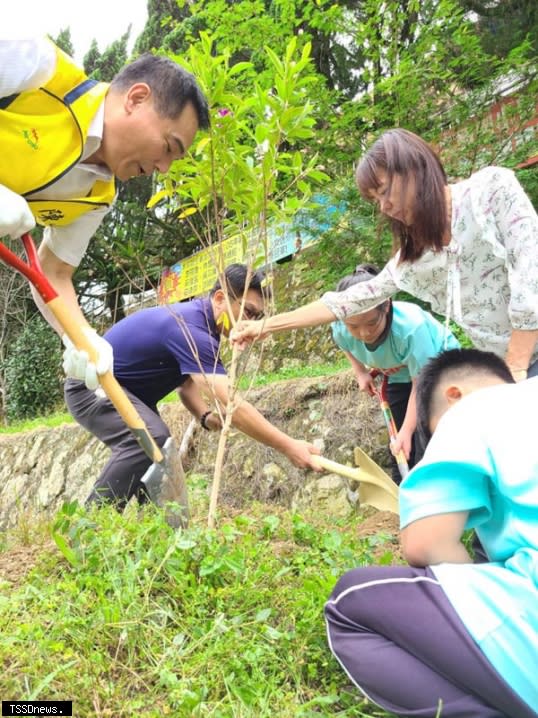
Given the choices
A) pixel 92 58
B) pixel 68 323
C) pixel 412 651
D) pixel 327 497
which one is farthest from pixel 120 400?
pixel 92 58

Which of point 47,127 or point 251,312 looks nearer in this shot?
point 47,127

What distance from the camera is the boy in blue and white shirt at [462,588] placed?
1.19 metres

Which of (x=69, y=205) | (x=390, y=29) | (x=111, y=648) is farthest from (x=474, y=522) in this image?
(x=390, y=29)

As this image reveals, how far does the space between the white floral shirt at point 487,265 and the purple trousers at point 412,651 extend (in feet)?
3.62

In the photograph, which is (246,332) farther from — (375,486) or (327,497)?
(327,497)

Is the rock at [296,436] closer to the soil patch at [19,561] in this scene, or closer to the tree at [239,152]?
the soil patch at [19,561]

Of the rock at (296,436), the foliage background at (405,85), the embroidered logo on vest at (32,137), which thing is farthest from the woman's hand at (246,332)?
the foliage background at (405,85)

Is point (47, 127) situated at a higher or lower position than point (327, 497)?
higher

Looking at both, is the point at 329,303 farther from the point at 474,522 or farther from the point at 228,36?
the point at 228,36

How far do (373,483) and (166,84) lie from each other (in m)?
1.81

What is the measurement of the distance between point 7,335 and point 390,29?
1110 centimetres

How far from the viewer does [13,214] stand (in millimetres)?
1866

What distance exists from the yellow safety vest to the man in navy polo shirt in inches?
32.6

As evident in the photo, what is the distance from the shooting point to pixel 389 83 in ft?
19.9
